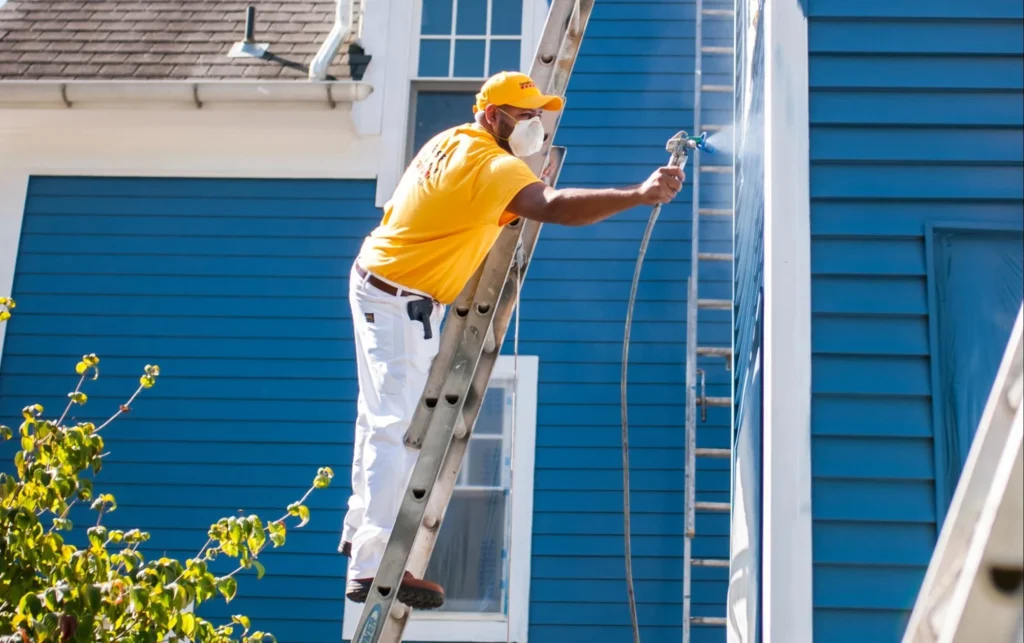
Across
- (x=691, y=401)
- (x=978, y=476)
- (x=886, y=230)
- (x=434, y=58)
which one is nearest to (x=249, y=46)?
(x=434, y=58)

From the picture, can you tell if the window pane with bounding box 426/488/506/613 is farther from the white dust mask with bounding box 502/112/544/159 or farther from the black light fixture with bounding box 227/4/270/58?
the white dust mask with bounding box 502/112/544/159

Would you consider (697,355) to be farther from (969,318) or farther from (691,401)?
(969,318)

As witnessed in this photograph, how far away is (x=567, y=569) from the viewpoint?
6.35 m

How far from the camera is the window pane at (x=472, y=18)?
7457 mm

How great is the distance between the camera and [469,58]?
24.3ft

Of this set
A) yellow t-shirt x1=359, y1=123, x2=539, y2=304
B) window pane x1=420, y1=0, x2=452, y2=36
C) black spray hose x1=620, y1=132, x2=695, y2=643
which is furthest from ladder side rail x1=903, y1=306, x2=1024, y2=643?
window pane x1=420, y1=0, x2=452, y2=36

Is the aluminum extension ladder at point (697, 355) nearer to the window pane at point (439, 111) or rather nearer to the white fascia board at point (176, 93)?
the window pane at point (439, 111)

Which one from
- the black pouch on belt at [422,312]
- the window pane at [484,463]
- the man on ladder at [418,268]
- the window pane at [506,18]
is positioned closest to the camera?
the man on ladder at [418,268]

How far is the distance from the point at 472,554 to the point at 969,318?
134 inches

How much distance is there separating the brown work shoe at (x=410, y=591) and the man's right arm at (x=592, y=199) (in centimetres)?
102

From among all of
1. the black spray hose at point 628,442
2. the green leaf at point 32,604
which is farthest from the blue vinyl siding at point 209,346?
the green leaf at point 32,604

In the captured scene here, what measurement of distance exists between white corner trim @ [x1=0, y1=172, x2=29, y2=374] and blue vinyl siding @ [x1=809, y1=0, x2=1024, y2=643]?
4974 mm

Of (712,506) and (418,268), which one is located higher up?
(418,268)

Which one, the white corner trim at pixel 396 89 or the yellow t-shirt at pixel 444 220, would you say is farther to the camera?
the white corner trim at pixel 396 89
